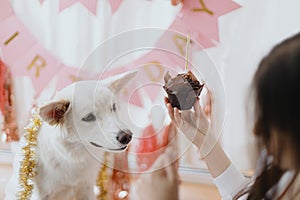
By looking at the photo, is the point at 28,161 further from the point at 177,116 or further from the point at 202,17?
the point at 202,17

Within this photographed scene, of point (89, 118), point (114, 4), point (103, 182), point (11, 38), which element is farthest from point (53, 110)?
point (11, 38)

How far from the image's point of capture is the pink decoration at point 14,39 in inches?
58.7

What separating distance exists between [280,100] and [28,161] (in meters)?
0.65

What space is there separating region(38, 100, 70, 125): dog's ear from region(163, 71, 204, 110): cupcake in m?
0.23

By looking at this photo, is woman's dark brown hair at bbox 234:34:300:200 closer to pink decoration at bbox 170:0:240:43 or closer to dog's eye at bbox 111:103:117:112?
dog's eye at bbox 111:103:117:112

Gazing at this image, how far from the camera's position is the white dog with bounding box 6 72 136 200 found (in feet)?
3.41

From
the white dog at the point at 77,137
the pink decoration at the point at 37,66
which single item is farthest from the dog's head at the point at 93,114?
the pink decoration at the point at 37,66

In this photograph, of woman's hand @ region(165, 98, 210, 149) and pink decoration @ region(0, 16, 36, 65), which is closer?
woman's hand @ region(165, 98, 210, 149)

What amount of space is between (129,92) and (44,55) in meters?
0.48

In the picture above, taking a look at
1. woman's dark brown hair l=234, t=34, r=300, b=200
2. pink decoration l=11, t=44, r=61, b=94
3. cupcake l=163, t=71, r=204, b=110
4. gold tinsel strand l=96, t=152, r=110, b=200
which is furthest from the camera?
pink decoration l=11, t=44, r=61, b=94

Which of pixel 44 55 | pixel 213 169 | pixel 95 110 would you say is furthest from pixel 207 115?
pixel 44 55

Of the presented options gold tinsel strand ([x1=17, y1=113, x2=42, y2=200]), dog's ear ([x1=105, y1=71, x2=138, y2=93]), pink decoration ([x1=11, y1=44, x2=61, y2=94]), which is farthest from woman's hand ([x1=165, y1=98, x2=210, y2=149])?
pink decoration ([x1=11, y1=44, x2=61, y2=94])

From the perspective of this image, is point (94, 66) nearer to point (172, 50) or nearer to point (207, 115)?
point (172, 50)

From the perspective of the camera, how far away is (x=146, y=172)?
117 cm
